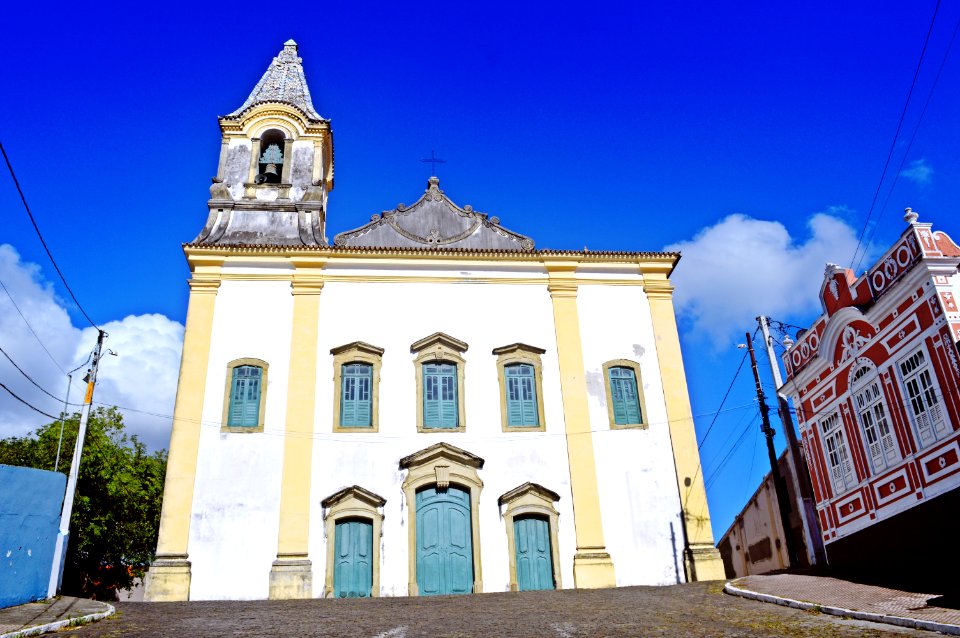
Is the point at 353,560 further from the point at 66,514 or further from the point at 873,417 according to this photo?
the point at 873,417

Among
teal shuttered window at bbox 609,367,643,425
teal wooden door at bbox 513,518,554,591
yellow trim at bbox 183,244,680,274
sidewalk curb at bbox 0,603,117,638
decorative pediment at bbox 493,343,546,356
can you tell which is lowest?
sidewalk curb at bbox 0,603,117,638

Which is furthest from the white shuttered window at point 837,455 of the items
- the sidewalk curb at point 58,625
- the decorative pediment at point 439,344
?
the sidewalk curb at point 58,625

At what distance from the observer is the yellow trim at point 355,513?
604 inches

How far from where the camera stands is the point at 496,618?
10.3 m

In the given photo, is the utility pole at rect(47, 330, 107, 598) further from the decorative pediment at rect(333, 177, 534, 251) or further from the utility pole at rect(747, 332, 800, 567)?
the utility pole at rect(747, 332, 800, 567)

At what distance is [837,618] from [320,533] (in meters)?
9.60

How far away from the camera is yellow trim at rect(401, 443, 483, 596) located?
51.8ft

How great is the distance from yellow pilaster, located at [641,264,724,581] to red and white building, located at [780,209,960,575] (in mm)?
2986

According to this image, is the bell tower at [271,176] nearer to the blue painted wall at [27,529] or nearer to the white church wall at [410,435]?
the white church wall at [410,435]

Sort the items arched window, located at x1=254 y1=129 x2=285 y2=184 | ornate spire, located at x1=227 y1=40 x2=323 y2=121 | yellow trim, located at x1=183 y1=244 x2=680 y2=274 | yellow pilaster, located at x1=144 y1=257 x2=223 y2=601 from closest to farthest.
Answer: yellow pilaster, located at x1=144 y1=257 x2=223 y2=601 → yellow trim, located at x1=183 y1=244 x2=680 y2=274 → arched window, located at x1=254 y1=129 x2=285 y2=184 → ornate spire, located at x1=227 y1=40 x2=323 y2=121

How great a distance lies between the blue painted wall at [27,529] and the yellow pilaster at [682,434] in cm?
1174

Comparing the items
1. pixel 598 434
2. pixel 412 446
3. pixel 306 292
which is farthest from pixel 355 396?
pixel 598 434

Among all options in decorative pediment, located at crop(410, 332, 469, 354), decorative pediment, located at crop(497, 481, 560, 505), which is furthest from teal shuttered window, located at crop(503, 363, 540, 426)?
decorative pediment, located at crop(497, 481, 560, 505)

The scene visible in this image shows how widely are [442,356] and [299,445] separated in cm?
359
